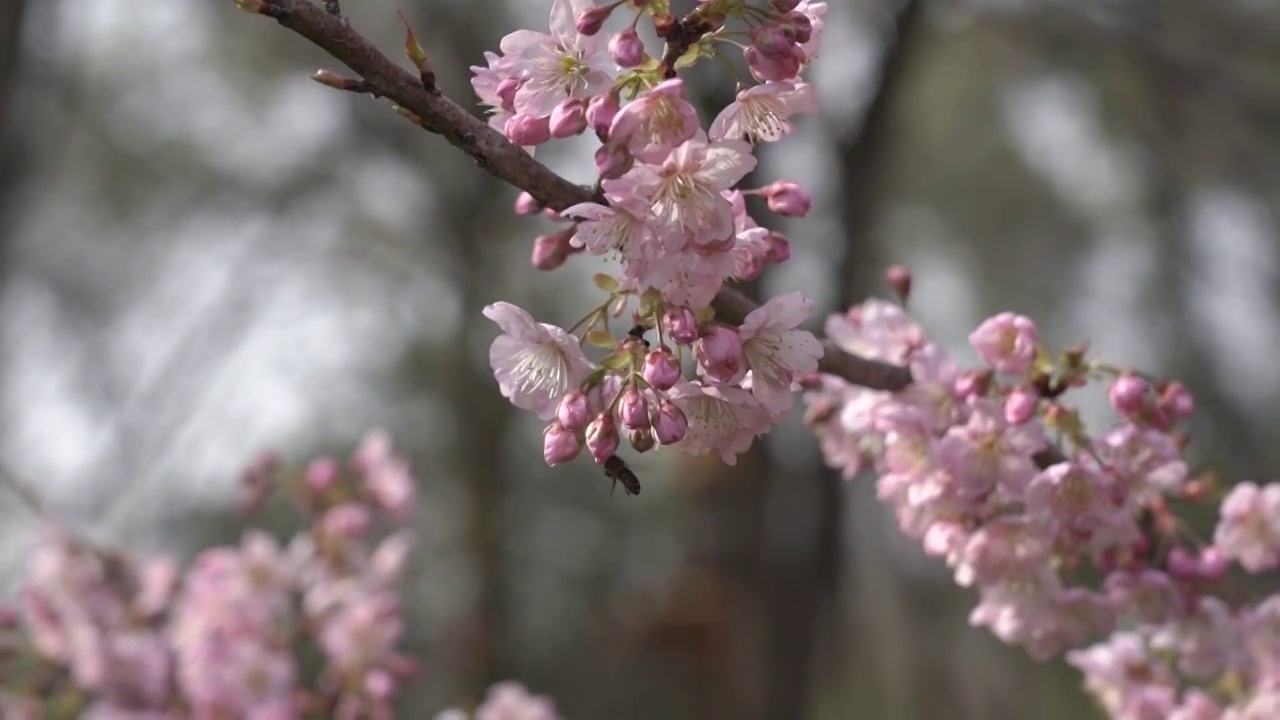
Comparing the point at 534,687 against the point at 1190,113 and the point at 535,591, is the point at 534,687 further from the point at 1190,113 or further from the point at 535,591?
the point at 1190,113

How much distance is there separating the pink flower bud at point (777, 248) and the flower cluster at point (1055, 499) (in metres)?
0.33

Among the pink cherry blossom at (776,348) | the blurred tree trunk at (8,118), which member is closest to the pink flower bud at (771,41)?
the pink cherry blossom at (776,348)

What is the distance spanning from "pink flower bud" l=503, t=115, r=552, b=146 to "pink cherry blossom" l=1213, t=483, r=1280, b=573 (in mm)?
1197

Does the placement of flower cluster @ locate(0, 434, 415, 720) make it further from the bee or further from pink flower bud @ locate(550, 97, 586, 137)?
pink flower bud @ locate(550, 97, 586, 137)

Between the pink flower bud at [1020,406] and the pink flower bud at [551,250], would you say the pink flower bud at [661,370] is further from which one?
the pink flower bud at [1020,406]

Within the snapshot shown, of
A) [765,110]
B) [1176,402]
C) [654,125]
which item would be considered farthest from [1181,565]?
[654,125]

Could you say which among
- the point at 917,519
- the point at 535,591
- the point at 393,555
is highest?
the point at 917,519

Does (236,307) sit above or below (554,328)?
below

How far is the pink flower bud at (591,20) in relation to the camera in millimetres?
1026

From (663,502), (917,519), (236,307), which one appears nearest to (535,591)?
(663,502)

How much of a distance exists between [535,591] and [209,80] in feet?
25.5

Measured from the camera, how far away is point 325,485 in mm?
2738

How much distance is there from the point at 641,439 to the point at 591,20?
39 cm

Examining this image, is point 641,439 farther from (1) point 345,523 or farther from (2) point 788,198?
(1) point 345,523
